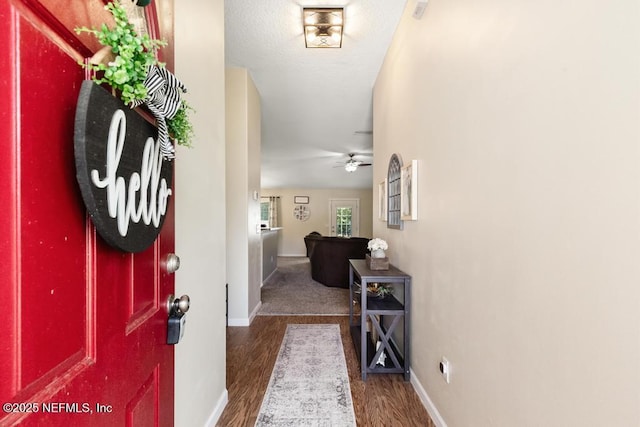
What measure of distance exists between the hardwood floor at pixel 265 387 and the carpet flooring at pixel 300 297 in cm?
77

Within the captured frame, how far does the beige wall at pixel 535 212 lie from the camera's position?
70cm

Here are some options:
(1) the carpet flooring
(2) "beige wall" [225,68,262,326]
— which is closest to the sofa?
(1) the carpet flooring

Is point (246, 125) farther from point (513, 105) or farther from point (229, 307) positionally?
point (513, 105)

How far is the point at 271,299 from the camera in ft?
14.2

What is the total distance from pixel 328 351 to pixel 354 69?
108 inches

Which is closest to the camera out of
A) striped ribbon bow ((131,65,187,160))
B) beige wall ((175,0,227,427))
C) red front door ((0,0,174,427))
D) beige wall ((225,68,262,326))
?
red front door ((0,0,174,427))

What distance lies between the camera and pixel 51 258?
49cm

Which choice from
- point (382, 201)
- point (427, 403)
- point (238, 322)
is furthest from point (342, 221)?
point (427, 403)

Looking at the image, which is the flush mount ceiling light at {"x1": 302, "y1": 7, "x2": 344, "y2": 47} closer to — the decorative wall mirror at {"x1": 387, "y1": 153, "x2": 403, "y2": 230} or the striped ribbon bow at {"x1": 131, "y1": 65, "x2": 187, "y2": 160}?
the decorative wall mirror at {"x1": 387, "y1": 153, "x2": 403, "y2": 230}

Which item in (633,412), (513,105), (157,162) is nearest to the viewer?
(633,412)

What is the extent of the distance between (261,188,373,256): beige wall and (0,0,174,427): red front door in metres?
9.17

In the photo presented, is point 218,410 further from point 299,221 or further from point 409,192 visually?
point 299,221

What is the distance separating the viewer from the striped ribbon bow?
0.68 metres

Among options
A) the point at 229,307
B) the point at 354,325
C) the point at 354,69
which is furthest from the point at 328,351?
the point at 354,69
